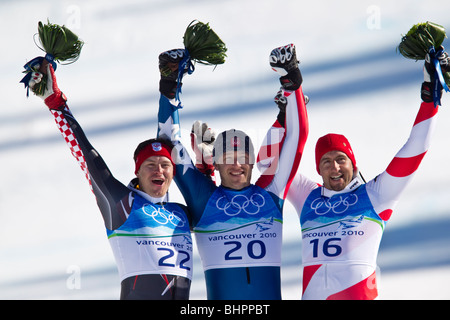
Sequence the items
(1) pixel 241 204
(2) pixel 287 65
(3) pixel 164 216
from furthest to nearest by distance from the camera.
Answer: (2) pixel 287 65 → (1) pixel 241 204 → (3) pixel 164 216

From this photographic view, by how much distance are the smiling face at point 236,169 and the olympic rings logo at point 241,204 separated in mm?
120

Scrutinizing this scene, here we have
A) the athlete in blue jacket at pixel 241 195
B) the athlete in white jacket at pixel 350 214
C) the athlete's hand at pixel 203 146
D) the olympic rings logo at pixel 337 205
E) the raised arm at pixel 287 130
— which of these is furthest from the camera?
the athlete's hand at pixel 203 146

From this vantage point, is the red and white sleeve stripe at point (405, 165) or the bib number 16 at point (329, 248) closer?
the bib number 16 at point (329, 248)

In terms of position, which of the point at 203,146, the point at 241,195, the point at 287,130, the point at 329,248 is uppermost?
the point at 203,146

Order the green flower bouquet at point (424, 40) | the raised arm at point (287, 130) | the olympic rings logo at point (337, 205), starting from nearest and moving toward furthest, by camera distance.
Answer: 1. the olympic rings logo at point (337, 205)
2. the green flower bouquet at point (424, 40)
3. the raised arm at point (287, 130)

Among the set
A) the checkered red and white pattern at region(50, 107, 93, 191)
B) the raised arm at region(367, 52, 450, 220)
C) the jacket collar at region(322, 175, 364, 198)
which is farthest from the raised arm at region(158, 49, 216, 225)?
the raised arm at region(367, 52, 450, 220)

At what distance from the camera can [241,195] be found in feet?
18.5

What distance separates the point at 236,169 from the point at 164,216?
75 centimetres

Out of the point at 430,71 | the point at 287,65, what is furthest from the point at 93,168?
the point at 430,71

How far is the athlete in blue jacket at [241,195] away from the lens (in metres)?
5.41

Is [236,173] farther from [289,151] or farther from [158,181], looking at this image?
[158,181]

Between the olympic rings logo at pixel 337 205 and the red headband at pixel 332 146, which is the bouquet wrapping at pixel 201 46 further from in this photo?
the olympic rings logo at pixel 337 205

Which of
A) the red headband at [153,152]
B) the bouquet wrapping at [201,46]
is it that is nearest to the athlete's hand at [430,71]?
the bouquet wrapping at [201,46]

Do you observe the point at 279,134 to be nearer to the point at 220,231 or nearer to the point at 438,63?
the point at 220,231
